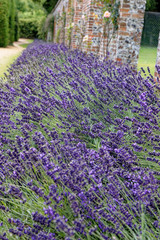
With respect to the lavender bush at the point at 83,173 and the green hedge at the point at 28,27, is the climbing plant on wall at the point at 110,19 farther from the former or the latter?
the green hedge at the point at 28,27

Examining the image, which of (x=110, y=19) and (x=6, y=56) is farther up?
(x=110, y=19)

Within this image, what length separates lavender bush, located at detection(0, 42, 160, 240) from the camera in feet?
4.49

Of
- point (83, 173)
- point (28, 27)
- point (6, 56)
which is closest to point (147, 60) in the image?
point (6, 56)

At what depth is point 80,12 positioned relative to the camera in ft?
33.1

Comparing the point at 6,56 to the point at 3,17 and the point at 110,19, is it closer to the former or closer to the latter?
the point at 3,17

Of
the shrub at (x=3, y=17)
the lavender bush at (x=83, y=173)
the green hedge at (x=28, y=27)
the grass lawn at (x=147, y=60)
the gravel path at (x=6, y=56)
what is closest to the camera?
the lavender bush at (x=83, y=173)

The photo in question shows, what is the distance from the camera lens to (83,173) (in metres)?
1.52

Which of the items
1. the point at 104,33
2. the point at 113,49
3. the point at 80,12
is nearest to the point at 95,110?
the point at 113,49

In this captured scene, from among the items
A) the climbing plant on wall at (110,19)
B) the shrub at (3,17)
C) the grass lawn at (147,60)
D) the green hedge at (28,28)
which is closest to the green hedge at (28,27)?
the green hedge at (28,28)

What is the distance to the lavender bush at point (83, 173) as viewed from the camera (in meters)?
1.37

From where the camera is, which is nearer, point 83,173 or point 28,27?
point 83,173

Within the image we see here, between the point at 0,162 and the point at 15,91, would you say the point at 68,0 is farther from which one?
the point at 0,162

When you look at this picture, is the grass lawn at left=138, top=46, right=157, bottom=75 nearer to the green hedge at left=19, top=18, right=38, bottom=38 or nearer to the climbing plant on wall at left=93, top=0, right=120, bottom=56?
the climbing plant on wall at left=93, top=0, right=120, bottom=56

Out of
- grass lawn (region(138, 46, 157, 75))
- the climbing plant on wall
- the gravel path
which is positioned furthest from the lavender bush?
grass lawn (region(138, 46, 157, 75))
